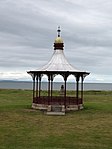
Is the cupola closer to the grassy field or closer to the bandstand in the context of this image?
the bandstand

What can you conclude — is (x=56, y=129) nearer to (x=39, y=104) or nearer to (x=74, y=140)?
(x=74, y=140)

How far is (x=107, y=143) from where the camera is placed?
16.8m

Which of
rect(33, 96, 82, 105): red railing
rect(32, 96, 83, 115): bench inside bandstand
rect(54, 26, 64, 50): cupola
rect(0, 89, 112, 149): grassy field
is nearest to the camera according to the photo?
rect(0, 89, 112, 149): grassy field

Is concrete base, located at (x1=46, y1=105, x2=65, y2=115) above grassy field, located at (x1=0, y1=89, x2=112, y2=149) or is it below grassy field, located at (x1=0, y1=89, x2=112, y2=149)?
above

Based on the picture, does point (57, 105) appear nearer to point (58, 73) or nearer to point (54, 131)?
point (58, 73)

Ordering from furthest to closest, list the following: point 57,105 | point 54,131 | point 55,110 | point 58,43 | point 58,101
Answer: point 58,43 → point 58,101 → point 57,105 → point 55,110 → point 54,131

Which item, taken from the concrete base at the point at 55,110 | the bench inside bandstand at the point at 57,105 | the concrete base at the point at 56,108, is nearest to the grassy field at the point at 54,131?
the concrete base at the point at 55,110

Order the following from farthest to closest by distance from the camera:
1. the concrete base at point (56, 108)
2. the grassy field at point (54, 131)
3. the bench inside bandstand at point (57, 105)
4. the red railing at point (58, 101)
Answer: the red railing at point (58, 101)
the bench inside bandstand at point (57, 105)
the concrete base at point (56, 108)
the grassy field at point (54, 131)

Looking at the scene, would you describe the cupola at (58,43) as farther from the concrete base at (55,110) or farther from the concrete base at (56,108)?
the concrete base at (55,110)

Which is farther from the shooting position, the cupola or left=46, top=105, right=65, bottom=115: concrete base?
the cupola

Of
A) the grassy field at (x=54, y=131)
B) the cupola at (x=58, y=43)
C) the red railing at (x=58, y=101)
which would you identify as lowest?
the grassy field at (x=54, y=131)

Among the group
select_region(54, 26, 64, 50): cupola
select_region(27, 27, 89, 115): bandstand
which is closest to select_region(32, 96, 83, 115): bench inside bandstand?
select_region(27, 27, 89, 115): bandstand

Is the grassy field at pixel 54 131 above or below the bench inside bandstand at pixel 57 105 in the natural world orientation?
below

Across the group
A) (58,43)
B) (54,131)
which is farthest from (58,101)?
(54,131)
